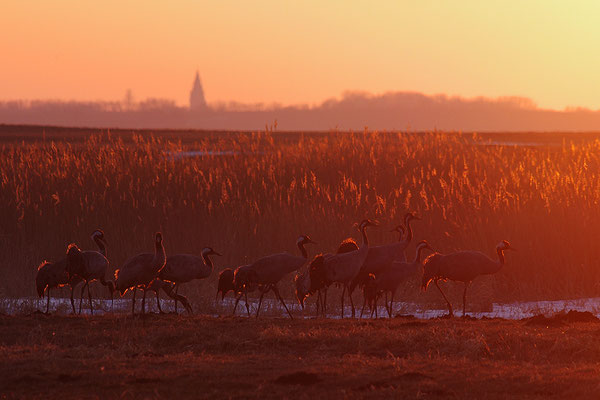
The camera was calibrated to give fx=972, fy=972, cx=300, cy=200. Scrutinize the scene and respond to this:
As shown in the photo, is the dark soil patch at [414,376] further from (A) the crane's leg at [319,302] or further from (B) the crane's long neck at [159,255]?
(B) the crane's long neck at [159,255]

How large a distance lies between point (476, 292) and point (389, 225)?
10.7 ft

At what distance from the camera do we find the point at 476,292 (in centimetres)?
1606

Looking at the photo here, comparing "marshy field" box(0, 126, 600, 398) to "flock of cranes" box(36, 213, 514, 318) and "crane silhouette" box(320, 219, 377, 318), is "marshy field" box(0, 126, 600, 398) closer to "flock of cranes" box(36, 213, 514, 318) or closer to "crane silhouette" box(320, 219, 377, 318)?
"flock of cranes" box(36, 213, 514, 318)

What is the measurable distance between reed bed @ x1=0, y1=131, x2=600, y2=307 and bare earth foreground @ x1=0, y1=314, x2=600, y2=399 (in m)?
3.68

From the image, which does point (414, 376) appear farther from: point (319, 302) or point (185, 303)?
point (319, 302)

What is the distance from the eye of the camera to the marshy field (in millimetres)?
8945

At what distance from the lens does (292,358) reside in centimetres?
1012

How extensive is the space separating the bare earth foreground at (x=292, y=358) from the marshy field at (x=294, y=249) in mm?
27

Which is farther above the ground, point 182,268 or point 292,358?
point 182,268

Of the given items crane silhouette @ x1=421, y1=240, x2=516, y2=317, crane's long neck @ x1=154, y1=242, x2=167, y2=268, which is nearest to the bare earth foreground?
crane's long neck @ x1=154, y1=242, x2=167, y2=268

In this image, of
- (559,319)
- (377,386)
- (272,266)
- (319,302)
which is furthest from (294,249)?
(377,386)

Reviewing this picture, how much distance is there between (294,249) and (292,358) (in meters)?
8.25

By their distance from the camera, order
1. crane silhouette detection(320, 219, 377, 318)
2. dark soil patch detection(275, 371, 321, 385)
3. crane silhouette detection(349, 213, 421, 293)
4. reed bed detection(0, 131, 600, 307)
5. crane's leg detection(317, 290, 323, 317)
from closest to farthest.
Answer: dark soil patch detection(275, 371, 321, 385)
crane silhouette detection(320, 219, 377, 318)
crane silhouette detection(349, 213, 421, 293)
crane's leg detection(317, 290, 323, 317)
reed bed detection(0, 131, 600, 307)

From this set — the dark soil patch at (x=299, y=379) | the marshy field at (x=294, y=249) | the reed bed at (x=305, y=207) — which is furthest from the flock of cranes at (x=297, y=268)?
the dark soil patch at (x=299, y=379)
